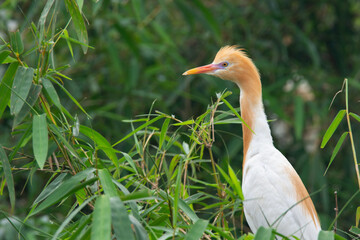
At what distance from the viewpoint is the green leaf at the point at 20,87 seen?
49.0 inches

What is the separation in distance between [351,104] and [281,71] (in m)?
0.58

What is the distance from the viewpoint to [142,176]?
55.7 inches

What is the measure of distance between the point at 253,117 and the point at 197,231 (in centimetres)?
95

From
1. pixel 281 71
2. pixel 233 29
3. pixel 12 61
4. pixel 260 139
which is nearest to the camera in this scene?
pixel 12 61

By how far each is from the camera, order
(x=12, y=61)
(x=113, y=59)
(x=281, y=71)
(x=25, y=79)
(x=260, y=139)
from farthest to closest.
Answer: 1. (x=281, y=71)
2. (x=113, y=59)
3. (x=260, y=139)
4. (x=12, y=61)
5. (x=25, y=79)

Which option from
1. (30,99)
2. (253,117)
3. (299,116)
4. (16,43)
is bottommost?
(299,116)

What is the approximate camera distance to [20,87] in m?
1.25

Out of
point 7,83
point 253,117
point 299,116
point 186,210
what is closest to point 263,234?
point 186,210

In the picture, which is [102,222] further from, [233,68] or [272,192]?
[233,68]

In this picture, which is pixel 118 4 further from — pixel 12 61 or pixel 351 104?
pixel 12 61

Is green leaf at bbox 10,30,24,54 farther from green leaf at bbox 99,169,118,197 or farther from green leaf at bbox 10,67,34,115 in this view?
green leaf at bbox 99,169,118,197

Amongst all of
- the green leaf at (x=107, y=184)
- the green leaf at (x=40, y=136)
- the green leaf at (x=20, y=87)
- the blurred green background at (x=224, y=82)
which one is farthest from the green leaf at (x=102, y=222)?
the blurred green background at (x=224, y=82)

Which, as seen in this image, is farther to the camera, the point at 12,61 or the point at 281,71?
the point at 281,71

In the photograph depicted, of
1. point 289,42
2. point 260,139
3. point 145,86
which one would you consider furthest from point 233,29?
point 260,139
